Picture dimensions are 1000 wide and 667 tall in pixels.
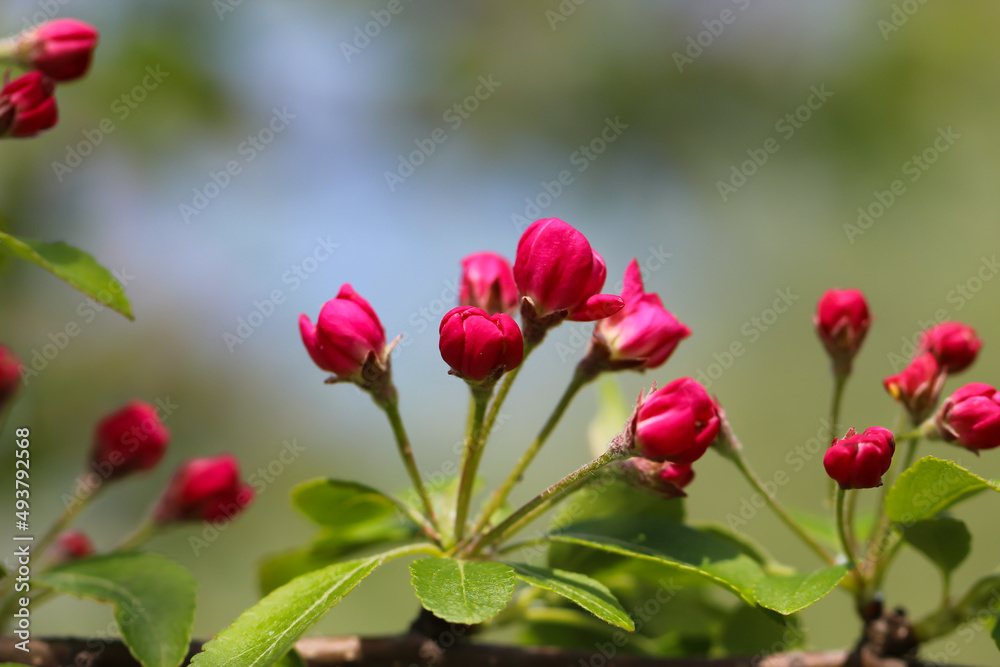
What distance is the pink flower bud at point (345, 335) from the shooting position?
770mm

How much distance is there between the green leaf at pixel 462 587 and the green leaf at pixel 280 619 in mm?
56

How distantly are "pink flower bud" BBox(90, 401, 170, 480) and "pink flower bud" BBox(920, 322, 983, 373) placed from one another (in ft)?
3.39

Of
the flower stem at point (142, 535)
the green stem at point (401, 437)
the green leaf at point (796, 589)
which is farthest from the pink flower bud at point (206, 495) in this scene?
the green leaf at point (796, 589)

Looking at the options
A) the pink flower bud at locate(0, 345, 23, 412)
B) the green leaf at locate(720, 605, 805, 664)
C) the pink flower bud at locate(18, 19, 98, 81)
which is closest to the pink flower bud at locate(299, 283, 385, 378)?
the pink flower bud at locate(18, 19, 98, 81)

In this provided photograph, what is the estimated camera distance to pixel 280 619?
67 centimetres

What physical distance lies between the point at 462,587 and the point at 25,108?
0.65m

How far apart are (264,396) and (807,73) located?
420 cm

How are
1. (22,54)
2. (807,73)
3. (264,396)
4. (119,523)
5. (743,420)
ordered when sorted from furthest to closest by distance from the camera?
(807,73)
(743,420)
(264,396)
(119,523)
(22,54)

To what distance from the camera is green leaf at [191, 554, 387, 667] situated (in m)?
0.63

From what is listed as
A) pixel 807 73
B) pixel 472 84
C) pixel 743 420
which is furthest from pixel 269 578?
pixel 807 73

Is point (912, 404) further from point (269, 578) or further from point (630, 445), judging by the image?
point (269, 578)

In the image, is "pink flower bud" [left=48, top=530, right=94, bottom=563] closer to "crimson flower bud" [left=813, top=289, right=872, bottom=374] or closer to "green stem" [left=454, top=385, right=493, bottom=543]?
"green stem" [left=454, top=385, right=493, bottom=543]

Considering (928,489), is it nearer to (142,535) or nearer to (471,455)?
(471,455)

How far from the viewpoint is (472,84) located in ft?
17.2
